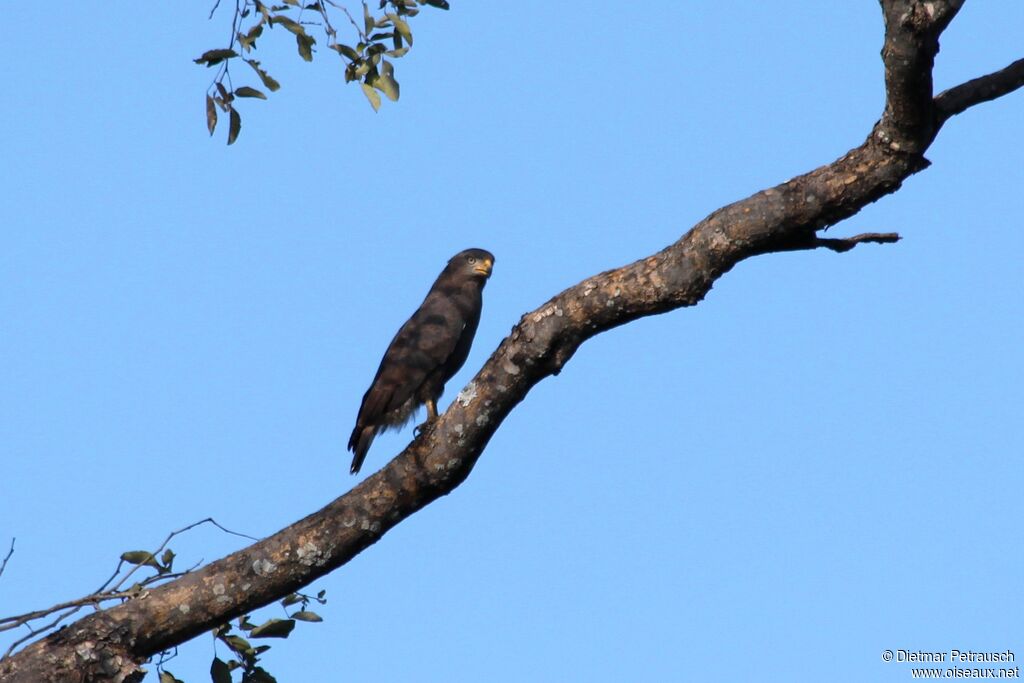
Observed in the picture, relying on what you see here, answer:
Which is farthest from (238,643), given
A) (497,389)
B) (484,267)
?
(484,267)

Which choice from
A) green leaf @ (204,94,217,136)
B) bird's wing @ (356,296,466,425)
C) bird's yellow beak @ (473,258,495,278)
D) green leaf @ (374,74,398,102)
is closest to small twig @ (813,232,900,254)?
green leaf @ (374,74,398,102)

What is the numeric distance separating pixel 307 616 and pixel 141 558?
57cm

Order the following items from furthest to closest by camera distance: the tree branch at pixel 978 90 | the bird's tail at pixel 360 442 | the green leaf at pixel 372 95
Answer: the bird's tail at pixel 360 442 → the green leaf at pixel 372 95 → the tree branch at pixel 978 90

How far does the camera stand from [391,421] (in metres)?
6.68

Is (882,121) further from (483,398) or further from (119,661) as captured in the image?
(119,661)

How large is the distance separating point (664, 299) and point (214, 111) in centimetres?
167

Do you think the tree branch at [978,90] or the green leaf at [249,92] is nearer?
the tree branch at [978,90]

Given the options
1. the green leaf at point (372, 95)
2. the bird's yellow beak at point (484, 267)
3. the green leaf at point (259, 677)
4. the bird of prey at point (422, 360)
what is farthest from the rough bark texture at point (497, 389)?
the bird's yellow beak at point (484, 267)

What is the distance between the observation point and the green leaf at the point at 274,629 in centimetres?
377

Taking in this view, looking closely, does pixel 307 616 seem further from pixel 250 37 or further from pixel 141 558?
pixel 250 37

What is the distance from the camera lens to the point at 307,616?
12.7 feet

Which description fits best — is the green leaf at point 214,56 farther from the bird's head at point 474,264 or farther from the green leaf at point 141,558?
the bird's head at point 474,264

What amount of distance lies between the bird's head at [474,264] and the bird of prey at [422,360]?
0.05ft

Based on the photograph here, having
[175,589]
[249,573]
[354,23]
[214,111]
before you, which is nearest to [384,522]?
[249,573]
